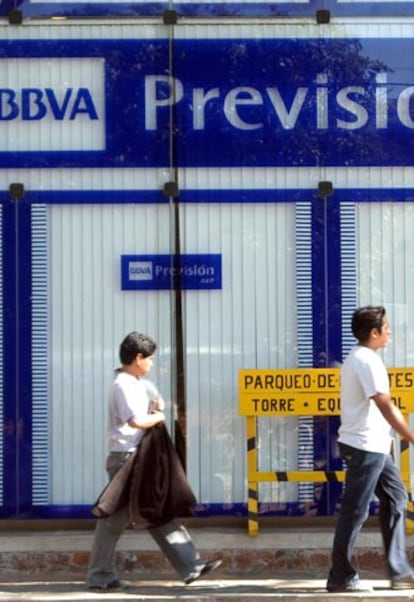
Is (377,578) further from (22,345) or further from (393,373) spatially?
(22,345)

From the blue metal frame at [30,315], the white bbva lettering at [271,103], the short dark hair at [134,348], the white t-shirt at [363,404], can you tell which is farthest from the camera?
the white bbva lettering at [271,103]

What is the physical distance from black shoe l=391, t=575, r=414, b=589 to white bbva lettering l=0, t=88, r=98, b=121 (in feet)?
12.8

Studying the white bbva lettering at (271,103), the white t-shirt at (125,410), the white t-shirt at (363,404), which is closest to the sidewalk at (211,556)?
the white t-shirt at (125,410)

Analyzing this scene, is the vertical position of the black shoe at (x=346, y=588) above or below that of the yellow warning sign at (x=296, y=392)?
below

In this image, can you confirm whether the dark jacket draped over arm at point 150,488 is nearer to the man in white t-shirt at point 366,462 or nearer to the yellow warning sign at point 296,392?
the man in white t-shirt at point 366,462

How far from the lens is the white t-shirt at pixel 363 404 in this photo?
28.7ft

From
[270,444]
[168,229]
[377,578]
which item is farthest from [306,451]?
[168,229]

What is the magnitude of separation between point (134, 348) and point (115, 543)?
126 centimetres

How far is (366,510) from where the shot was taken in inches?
348

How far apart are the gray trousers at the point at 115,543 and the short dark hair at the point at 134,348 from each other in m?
0.62

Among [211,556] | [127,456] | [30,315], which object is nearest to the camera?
[127,456]

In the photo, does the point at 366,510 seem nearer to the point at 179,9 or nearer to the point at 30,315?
the point at 30,315

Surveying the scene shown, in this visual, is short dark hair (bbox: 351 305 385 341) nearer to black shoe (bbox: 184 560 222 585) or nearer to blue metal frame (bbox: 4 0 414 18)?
black shoe (bbox: 184 560 222 585)

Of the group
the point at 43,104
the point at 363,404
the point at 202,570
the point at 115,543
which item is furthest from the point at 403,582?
the point at 43,104
